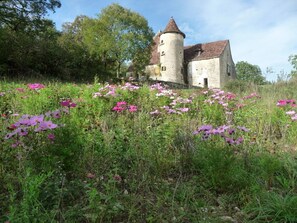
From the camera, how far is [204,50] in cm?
3797

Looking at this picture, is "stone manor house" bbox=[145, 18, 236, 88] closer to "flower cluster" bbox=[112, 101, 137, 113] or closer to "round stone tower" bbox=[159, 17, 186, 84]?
"round stone tower" bbox=[159, 17, 186, 84]

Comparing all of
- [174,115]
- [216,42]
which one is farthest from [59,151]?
[216,42]

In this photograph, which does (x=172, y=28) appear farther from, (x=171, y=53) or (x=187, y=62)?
(x=187, y=62)

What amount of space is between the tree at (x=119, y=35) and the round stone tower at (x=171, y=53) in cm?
813

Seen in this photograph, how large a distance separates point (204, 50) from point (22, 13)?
26292 mm

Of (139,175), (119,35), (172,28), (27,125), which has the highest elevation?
(172,28)

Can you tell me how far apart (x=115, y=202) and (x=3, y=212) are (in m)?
0.73

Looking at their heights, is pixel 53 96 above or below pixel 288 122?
above

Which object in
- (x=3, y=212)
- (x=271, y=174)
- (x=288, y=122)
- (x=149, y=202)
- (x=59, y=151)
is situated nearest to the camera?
(x=3, y=212)

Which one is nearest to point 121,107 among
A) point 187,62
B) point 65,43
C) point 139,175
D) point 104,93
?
point 104,93

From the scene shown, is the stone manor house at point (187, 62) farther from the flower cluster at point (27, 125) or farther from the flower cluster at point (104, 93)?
the flower cluster at point (27, 125)

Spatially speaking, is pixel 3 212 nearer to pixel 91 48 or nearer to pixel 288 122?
pixel 288 122

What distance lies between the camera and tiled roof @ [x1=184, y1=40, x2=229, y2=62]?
36.3 meters

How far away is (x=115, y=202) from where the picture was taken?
1831 millimetres
